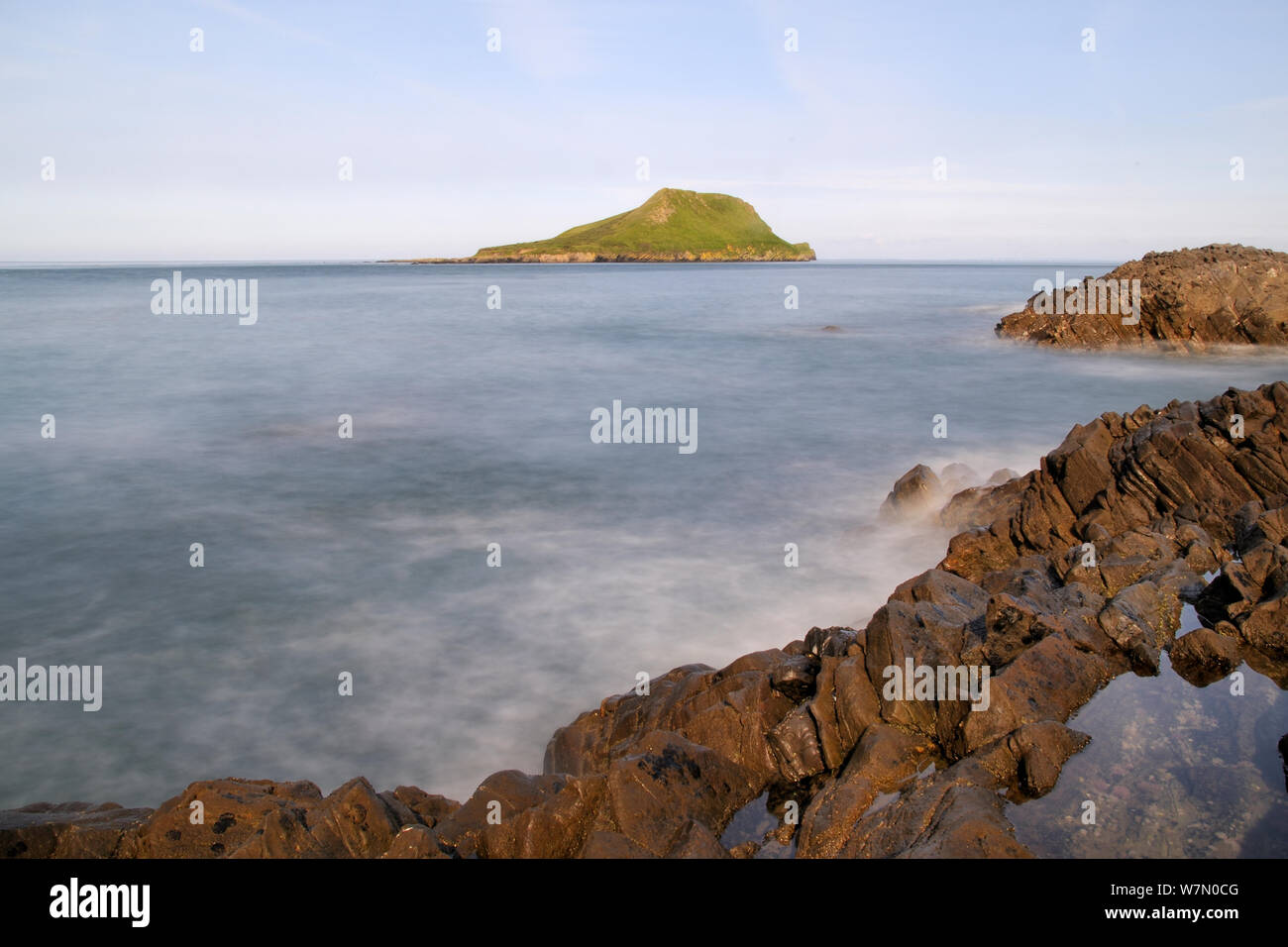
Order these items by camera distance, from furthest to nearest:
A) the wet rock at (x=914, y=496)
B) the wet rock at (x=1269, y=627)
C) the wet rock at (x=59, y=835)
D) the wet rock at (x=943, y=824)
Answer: the wet rock at (x=914, y=496)
the wet rock at (x=1269, y=627)
the wet rock at (x=59, y=835)
the wet rock at (x=943, y=824)

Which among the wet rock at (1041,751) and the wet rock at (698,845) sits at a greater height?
the wet rock at (1041,751)

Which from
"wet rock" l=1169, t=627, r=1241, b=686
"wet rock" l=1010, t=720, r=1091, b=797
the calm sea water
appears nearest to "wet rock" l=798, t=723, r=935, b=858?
"wet rock" l=1010, t=720, r=1091, b=797

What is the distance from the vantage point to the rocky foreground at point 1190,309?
130ft

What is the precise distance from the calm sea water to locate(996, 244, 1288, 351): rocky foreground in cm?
286

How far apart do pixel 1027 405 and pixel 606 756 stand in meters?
24.5

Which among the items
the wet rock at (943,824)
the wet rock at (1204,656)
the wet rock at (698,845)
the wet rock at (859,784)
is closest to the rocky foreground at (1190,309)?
the wet rock at (1204,656)

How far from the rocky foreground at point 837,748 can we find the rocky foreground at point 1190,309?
111 ft

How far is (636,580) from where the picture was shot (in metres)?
14.7

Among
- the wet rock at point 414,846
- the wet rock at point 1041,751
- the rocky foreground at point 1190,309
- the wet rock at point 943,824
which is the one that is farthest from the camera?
the rocky foreground at point 1190,309

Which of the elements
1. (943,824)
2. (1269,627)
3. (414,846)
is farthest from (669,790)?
→ (1269,627)

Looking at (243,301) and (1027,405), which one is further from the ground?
(243,301)

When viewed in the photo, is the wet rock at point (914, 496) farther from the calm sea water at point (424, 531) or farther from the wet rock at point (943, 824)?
the wet rock at point (943, 824)

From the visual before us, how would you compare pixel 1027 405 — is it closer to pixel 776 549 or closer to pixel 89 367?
pixel 776 549
